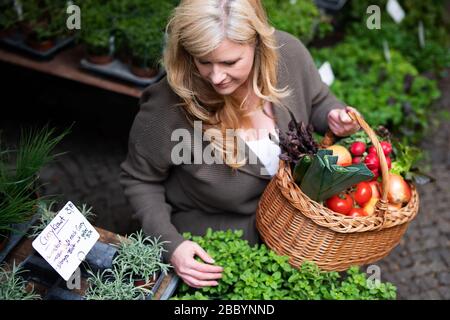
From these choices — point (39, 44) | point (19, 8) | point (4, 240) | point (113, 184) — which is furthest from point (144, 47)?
point (4, 240)

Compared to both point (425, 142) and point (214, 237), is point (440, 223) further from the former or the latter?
point (214, 237)

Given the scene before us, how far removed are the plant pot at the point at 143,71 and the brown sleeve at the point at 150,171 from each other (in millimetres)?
1090

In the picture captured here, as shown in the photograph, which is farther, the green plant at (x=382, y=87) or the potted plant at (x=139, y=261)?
the green plant at (x=382, y=87)

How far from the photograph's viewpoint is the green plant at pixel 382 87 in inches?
150

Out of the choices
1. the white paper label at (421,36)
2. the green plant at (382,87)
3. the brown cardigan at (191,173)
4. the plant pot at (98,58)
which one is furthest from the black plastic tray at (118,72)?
the white paper label at (421,36)

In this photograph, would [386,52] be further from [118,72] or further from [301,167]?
[301,167]

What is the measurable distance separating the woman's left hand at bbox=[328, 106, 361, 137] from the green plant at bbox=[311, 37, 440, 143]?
160 centimetres

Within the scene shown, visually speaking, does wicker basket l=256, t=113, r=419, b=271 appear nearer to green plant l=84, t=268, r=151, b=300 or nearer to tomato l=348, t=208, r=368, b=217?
tomato l=348, t=208, r=368, b=217

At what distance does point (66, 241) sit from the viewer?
5.14 ft

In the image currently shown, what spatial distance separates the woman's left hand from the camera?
208cm

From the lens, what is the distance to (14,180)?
175cm

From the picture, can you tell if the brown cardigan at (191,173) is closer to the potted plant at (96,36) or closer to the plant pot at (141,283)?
the plant pot at (141,283)

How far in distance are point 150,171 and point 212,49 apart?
0.68 m
